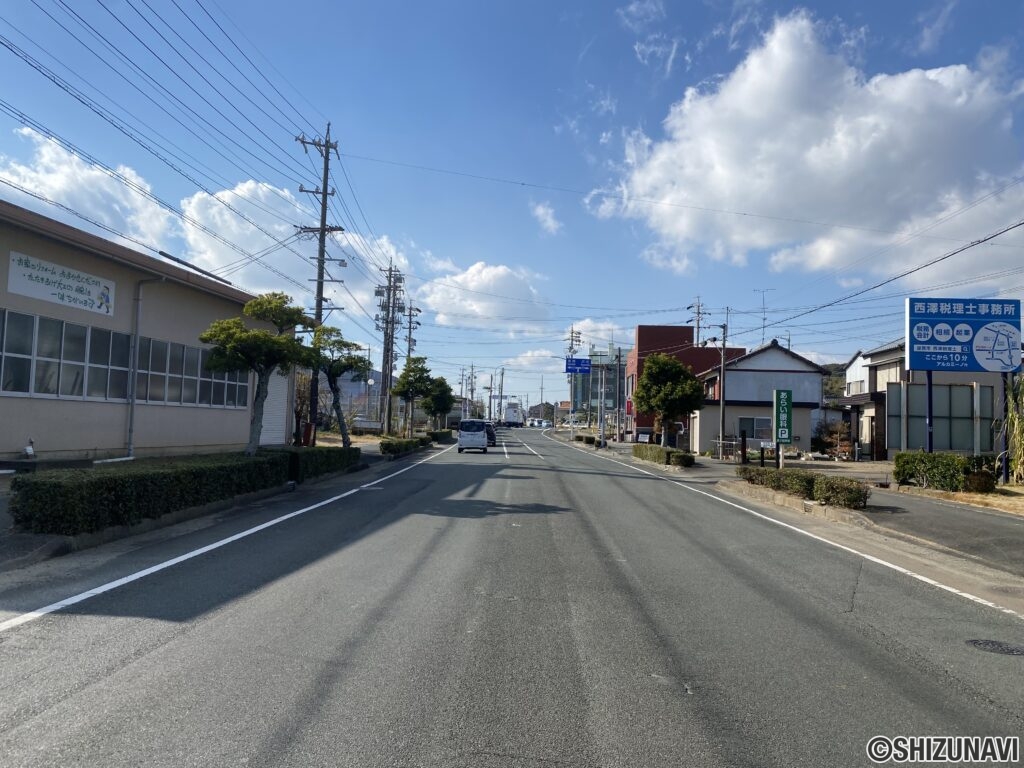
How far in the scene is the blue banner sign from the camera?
2248 centimetres

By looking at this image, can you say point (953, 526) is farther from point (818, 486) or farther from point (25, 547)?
point (25, 547)

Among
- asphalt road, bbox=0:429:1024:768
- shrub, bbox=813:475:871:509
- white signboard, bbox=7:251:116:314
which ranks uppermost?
white signboard, bbox=7:251:116:314

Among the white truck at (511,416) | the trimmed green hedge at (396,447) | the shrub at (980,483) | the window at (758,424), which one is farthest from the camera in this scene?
the white truck at (511,416)

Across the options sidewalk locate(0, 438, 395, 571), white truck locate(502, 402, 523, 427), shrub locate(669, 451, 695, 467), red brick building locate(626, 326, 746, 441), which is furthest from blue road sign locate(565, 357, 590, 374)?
white truck locate(502, 402, 523, 427)

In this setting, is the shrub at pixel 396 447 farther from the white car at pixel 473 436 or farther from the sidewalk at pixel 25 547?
the sidewalk at pixel 25 547

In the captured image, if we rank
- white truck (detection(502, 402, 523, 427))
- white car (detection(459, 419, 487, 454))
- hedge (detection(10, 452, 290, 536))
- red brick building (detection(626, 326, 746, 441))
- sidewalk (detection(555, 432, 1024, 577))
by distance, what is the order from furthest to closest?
white truck (detection(502, 402, 523, 427)) → red brick building (detection(626, 326, 746, 441)) → white car (detection(459, 419, 487, 454)) → sidewalk (detection(555, 432, 1024, 577)) → hedge (detection(10, 452, 290, 536))

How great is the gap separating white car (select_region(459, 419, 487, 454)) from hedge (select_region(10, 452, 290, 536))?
29.2m

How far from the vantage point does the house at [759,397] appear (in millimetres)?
46656

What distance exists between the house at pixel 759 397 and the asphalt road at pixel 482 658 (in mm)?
38033

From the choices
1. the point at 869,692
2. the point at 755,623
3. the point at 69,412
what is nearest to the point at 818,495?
the point at 755,623

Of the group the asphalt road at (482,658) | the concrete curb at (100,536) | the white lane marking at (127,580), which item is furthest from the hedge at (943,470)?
the concrete curb at (100,536)

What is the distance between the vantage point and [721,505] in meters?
17.6

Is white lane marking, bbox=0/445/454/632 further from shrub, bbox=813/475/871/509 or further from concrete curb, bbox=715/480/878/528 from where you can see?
shrub, bbox=813/475/871/509

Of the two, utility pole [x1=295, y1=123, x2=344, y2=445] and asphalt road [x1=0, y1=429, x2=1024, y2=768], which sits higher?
utility pole [x1=295, y1=123, x2=344, y2=445]
